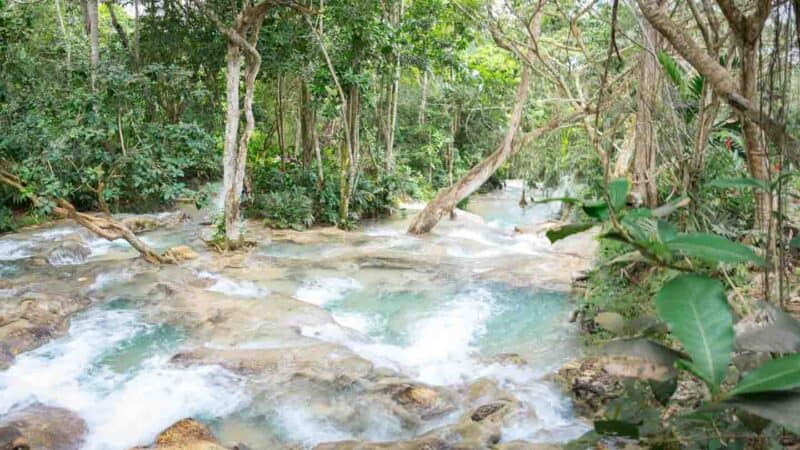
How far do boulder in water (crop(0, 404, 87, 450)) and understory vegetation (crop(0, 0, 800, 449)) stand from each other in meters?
3.17

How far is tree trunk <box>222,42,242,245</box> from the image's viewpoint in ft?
26.0

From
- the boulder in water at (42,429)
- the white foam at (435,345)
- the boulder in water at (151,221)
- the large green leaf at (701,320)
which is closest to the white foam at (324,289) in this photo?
the white foam at (435,345)

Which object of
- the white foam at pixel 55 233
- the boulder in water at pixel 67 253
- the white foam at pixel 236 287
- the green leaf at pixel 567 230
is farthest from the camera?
the white foam at pixel 55 233

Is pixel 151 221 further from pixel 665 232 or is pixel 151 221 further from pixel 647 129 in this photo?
pixel 665 232

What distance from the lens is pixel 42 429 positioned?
12.4ft

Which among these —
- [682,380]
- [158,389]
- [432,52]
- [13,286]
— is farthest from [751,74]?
[432,52]

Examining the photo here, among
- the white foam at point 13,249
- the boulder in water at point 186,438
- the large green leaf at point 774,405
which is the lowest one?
the boulder in water at point 186,438

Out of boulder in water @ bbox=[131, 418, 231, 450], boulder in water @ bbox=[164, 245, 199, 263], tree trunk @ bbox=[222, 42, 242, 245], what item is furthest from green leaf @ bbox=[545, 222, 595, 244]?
tree trunk @ bbox=[222, 42, 242, 245]

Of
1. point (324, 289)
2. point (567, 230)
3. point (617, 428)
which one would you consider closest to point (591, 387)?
point (617, 428)

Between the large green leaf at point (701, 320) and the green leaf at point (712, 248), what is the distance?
54mm

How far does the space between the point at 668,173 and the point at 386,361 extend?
3577mm

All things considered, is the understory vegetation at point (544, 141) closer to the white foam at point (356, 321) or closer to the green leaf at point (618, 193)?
the green leaf at point (618, 193)

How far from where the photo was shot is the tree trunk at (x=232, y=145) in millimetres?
7930

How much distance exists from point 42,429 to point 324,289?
12.5 feet
